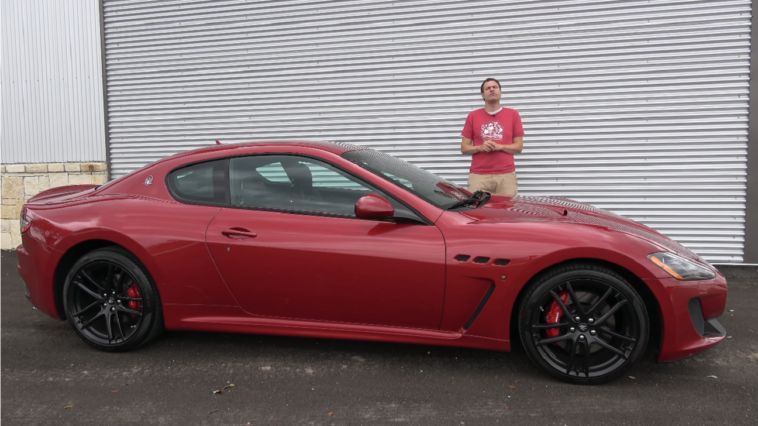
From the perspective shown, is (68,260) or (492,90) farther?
(492,90)

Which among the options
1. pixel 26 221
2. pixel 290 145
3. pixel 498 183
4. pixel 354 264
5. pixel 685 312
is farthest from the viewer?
pixel 498 183

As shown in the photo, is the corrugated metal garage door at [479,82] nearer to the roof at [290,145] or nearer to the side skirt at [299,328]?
the roof at [290,145]

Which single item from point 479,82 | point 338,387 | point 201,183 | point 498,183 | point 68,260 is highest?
point 479,82

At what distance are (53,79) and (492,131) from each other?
645cm

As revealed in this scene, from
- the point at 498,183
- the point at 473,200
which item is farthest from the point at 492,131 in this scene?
the point at 473,200

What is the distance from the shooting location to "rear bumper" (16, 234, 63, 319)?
3.44 meters

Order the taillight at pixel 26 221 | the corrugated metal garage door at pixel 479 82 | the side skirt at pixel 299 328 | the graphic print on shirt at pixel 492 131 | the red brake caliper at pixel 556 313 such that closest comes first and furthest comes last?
1. the red brake caliper at pixel 556 313
2. the side skirt at pixel 299 328
3. the taillight at pixel 26 221
4. the graphic print on shirt at pixel 492 131
5. the corrugated metal garage door at pixel 479 82

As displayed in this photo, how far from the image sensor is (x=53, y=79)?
25.2 feet

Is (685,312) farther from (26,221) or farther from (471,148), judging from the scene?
(26,221)

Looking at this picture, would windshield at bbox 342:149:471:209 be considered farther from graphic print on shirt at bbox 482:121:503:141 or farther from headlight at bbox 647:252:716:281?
graphic print on shirt at bbox 482:121:503:141

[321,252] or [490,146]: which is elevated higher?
[490,146]

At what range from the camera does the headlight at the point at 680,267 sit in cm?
270

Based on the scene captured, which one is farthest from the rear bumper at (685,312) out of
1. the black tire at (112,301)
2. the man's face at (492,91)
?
the man's face at (492,91)

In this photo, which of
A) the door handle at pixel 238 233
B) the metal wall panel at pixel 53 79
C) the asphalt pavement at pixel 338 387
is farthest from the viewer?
the metal wall panel at pixel 53 79
